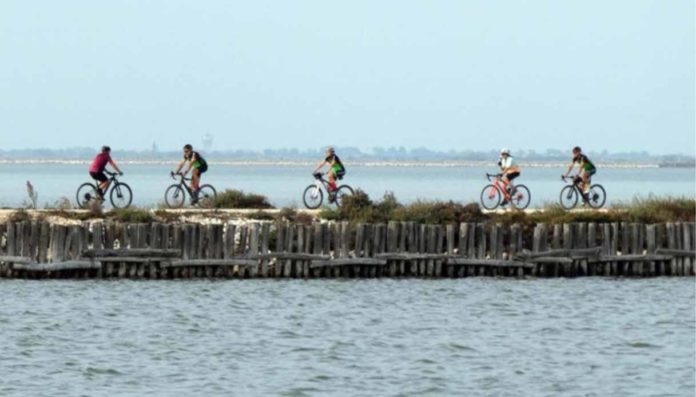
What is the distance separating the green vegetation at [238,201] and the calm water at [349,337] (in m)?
5.88

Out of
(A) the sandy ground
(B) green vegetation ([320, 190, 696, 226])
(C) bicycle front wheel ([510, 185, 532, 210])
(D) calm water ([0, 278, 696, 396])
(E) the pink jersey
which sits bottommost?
(D) calm water ([0, 278, 696, 396])

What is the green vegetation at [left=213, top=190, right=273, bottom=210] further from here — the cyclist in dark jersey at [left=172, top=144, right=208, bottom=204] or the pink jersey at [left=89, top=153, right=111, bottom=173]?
the pink jersey at [left=89, top=153, right=111, bottom=173]

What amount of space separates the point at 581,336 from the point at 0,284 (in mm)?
12067

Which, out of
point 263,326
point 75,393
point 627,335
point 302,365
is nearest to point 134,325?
point 263,326

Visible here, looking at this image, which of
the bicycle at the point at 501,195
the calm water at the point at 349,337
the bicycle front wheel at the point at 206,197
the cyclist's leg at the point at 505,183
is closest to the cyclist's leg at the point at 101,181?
the bicycle front wheel at the point at 206,197

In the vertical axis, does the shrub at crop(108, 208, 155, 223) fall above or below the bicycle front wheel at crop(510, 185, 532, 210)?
below

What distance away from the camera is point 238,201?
40.6 m

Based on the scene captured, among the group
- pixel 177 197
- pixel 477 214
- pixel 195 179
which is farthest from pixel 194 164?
pixel 477 214

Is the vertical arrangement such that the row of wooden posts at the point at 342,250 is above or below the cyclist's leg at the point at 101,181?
below

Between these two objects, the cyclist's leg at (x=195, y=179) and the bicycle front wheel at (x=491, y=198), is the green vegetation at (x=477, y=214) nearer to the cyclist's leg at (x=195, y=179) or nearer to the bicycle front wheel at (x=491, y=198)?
the bicycle front wheel at (x=491, y=198)

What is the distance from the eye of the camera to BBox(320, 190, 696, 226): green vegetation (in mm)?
36375

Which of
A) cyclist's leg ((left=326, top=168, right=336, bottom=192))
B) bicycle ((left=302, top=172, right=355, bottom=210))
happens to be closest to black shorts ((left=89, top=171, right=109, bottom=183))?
bicycle ((left=302, top=172, right=355, bottom=210))

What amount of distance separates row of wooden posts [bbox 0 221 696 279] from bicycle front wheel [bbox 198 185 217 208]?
4.68m

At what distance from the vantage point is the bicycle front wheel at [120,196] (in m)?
39.4
